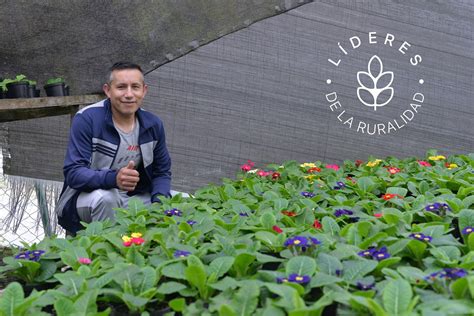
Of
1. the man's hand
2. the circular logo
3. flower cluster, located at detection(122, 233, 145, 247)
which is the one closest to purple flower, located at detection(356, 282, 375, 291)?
flower cluster, located at detection(122, 233, 145, 247)

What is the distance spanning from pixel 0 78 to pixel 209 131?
1.26 meters

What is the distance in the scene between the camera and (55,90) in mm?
3994

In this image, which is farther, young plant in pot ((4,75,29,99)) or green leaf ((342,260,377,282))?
young plant in pot ((4,75,29,99))

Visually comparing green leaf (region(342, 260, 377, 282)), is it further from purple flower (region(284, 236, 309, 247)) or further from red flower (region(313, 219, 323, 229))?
red flower (region(313, 219, 323, 229))

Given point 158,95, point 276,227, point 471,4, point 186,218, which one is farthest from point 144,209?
point 471,4

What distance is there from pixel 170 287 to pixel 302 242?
12.9 inches

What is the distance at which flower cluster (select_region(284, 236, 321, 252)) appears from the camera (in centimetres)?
161

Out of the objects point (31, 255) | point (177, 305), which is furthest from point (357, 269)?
point (31, 255)

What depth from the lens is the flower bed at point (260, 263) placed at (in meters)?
1.35

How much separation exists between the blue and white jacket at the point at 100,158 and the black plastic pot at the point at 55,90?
2.29 feet

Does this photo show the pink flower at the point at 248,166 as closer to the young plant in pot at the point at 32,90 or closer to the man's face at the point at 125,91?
the man's face at the point at 125,91

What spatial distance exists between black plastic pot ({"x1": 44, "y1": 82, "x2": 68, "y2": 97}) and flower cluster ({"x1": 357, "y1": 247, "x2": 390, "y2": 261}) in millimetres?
2746

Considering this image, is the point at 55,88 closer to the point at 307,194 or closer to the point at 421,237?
the point at 307,194

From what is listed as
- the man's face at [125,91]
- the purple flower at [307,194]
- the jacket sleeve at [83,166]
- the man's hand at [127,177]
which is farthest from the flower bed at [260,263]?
the man's face at [125,91]
